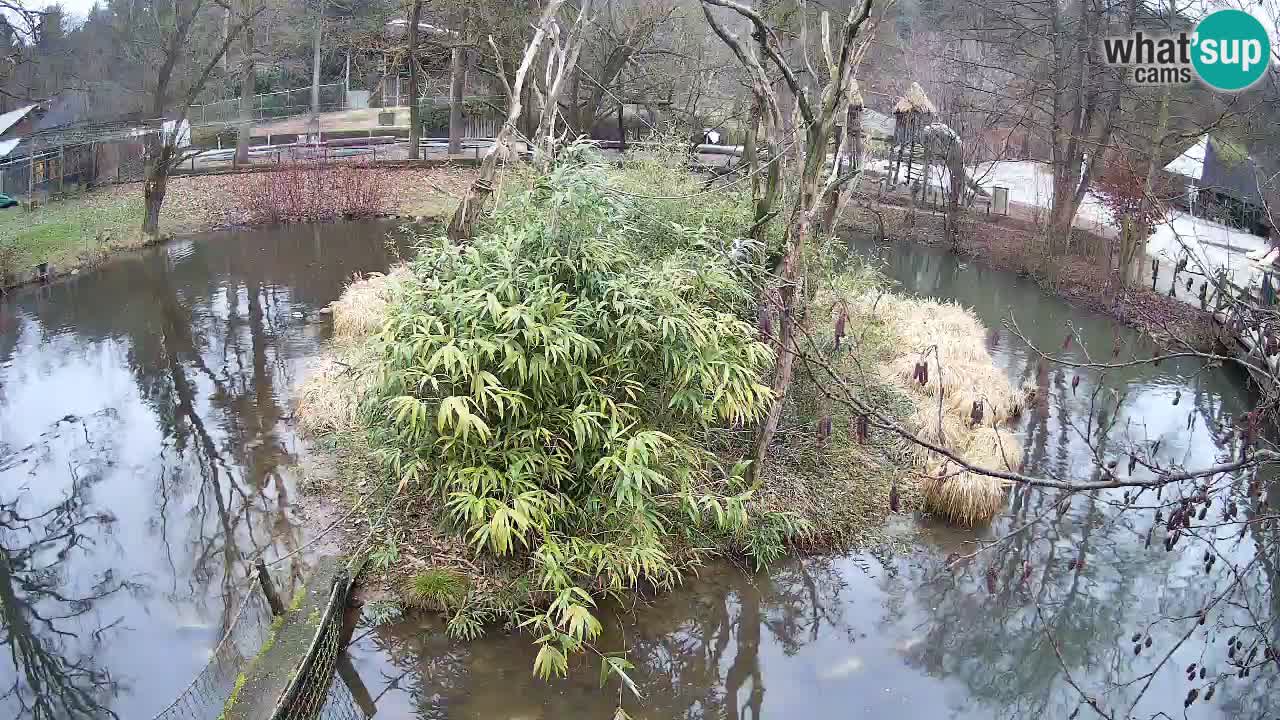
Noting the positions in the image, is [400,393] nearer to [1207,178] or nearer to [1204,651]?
[1204,651]

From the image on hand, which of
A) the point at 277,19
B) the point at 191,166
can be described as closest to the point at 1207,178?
the point at 191,166

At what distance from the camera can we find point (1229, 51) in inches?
414

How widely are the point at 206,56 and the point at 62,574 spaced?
17052 mm

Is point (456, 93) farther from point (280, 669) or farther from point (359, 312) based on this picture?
point (280, 669)

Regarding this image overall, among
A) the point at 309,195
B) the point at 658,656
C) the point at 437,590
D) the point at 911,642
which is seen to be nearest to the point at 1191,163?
the point at 911,642

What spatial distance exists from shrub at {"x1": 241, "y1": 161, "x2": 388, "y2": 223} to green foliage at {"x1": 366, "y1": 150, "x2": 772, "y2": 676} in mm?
11462

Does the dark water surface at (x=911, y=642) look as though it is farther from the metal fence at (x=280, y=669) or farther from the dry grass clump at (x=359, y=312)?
the dry grass clump at (x=359, y=312)

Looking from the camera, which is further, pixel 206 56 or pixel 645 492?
pixel 206 56

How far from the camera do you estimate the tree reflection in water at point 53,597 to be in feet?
18.0

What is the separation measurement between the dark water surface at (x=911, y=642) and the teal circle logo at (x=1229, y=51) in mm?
4544

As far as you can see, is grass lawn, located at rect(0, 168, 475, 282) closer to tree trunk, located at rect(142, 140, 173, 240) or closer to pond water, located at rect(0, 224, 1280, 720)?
tree trunk, located at rect(142, 140, 173, 240)

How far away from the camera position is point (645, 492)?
231 inches

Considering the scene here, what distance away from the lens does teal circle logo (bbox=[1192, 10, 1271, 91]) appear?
908 centimetres

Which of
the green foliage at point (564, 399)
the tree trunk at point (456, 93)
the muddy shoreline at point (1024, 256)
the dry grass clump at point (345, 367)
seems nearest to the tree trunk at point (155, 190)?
the dry grass clump at point (345, 367)
